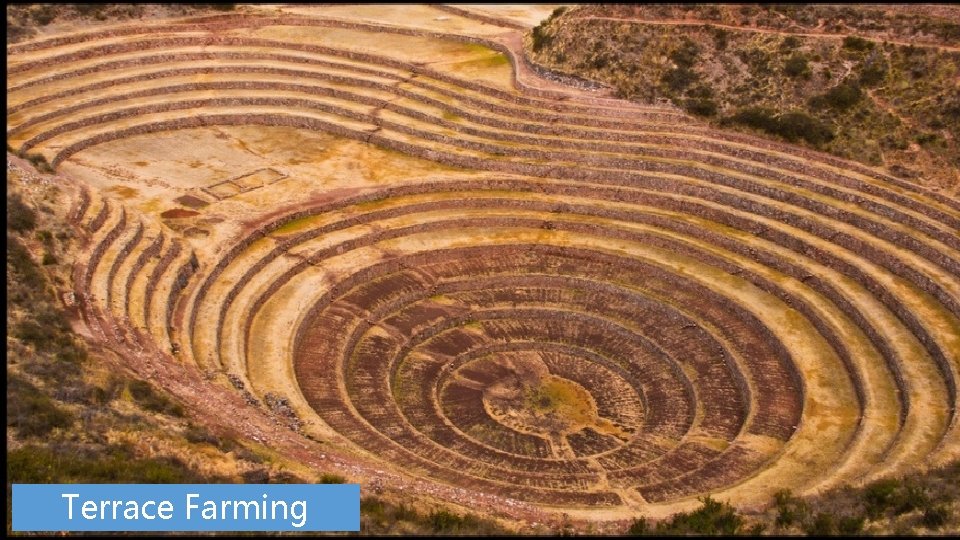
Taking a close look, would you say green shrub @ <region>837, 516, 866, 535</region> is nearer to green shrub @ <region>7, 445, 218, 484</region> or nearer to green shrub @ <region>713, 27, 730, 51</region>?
green shrub @ <region>7, 445, 218, 484</region>

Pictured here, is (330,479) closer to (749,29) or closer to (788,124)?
(788,124)

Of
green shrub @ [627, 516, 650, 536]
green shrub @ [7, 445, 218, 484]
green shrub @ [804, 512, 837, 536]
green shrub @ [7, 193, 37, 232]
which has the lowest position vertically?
green shrub @ [627, 516, 650, 536]

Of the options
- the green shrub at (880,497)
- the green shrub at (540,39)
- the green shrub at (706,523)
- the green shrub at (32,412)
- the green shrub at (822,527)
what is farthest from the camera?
the green shrub at (540,39)

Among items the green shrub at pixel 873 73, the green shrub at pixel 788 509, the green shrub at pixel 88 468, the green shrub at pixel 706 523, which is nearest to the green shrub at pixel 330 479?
the green shrub at pixel 88 468

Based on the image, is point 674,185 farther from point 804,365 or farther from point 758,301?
point 804,365

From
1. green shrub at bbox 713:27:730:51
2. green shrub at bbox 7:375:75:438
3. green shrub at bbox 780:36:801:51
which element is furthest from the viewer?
green shrub at bbox 713:27:730:51

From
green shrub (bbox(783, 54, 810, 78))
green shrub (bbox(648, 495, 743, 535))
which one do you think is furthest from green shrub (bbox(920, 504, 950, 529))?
green shrub (bbox(783, 54, 810, 78))

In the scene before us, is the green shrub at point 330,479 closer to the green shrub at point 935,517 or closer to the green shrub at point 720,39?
the green shrub at point 935,517

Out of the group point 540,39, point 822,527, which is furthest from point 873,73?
point 822,527

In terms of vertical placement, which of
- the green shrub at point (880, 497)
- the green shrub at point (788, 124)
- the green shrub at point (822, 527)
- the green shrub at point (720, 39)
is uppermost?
the green shrub at point (720, 39)
